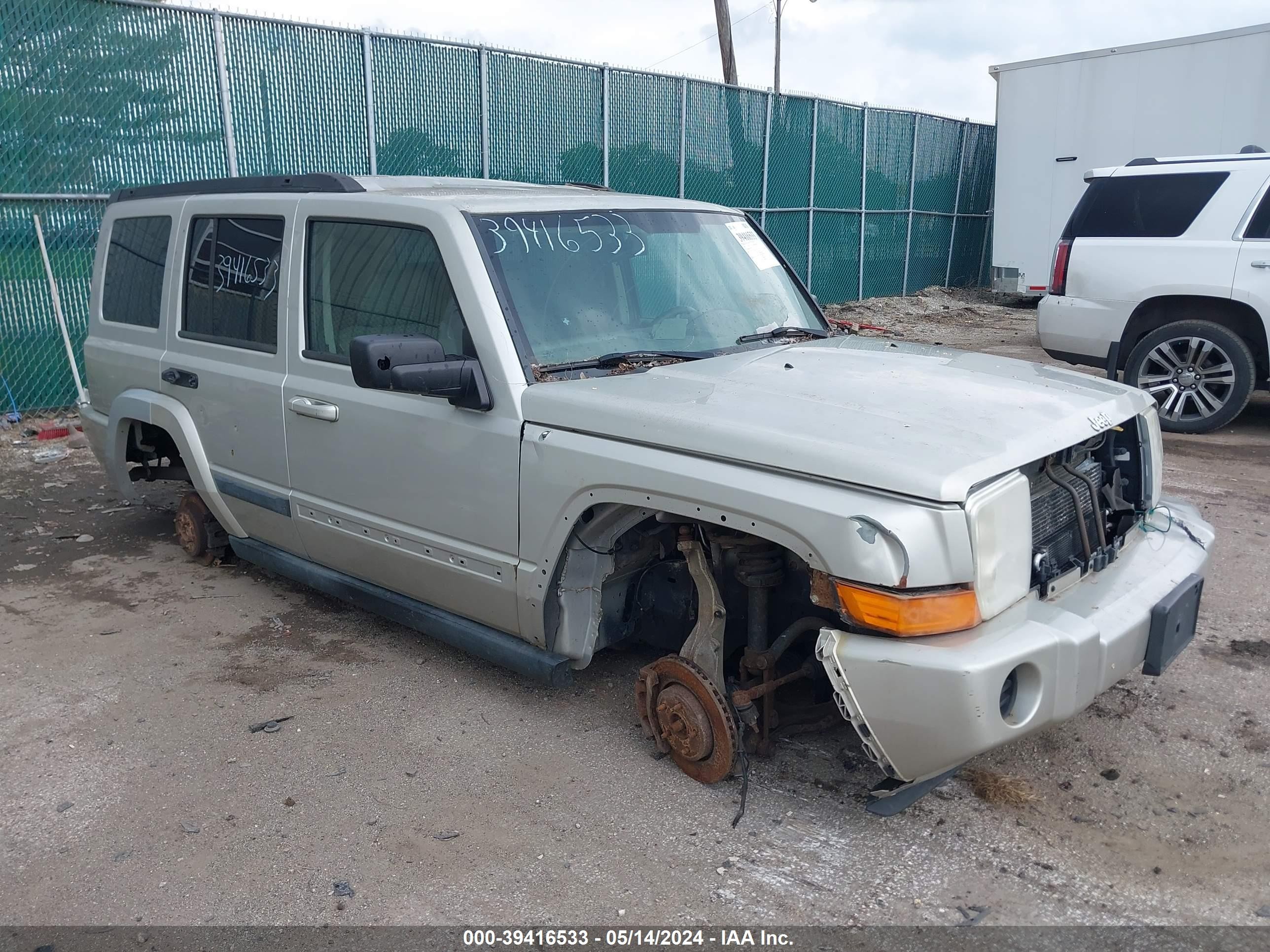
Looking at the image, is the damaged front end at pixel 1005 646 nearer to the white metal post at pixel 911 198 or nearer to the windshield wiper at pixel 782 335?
the windshield wiper at pixel 782 335

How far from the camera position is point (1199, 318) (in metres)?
7.90

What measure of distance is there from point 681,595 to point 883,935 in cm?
133

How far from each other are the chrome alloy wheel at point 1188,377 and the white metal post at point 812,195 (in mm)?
8070

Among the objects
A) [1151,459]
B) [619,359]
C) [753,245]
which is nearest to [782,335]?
[753,245]

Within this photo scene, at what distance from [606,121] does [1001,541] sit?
1111cm

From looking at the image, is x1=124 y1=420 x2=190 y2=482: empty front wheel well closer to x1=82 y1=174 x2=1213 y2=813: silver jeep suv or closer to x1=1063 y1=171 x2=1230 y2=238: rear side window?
x1=82 y1=174 x2=1213 y2=813: silver jeep suv

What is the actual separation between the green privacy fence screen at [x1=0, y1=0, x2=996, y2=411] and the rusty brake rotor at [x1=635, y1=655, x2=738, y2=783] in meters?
7.68

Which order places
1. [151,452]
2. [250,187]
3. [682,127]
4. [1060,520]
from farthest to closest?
[682,127]
[151,452]
[250,187]
[1060,520]

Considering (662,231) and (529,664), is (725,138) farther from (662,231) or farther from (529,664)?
(529,664)

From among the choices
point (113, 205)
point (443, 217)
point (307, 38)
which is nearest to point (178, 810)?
point (443, 217)

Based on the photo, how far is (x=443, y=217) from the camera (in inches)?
143

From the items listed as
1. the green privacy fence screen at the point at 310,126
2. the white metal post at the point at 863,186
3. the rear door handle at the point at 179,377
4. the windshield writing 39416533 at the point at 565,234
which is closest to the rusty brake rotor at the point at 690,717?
the windshield writing 39416533 at the point at 565,234

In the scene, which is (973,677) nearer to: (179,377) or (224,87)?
(179,377)

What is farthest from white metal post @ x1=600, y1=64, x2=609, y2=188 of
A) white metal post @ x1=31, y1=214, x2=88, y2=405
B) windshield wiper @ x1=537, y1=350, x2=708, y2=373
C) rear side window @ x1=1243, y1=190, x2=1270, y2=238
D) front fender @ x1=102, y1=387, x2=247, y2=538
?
windshield wiper @ x1=537, y1=350, x2=708, y2=373
